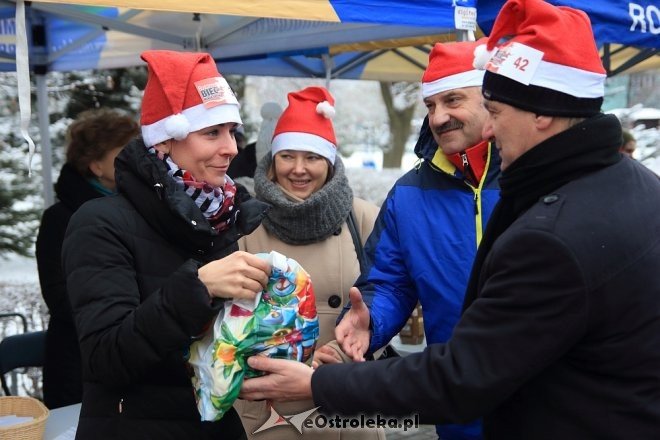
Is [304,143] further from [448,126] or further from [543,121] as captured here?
[543,121]

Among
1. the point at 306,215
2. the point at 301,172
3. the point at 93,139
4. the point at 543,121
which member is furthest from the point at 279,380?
the point at 93,139

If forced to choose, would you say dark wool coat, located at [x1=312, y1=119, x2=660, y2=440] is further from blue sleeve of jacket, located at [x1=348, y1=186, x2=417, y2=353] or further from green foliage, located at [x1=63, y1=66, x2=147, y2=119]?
green foliage, located at [x1=63, y1=66, x2=147, y2=119]

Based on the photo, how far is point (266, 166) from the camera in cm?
310

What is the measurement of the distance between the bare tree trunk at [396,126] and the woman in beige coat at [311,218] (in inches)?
451

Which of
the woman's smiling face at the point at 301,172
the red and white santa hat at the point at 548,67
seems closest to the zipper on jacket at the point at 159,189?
the red and white santa hat at the point at 548,67

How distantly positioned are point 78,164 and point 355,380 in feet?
8.57

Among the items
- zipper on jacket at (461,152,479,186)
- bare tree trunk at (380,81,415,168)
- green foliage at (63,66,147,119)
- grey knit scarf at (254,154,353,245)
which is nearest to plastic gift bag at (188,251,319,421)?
zipper on jacket at (461,152,479,186)

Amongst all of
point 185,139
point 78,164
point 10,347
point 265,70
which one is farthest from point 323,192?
point 265,70

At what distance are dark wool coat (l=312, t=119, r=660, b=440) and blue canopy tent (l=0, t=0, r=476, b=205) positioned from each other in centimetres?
168

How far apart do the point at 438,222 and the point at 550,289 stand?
0.96 meters

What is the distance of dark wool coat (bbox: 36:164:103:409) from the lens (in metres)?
3.51

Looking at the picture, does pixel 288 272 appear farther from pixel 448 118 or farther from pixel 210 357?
pixel 448 118

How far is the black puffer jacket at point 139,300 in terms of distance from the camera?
149 centimetres

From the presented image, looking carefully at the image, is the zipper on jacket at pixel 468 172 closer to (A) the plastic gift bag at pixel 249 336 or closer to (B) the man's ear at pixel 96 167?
(A) the plastic gift bag at pixel 249 336
